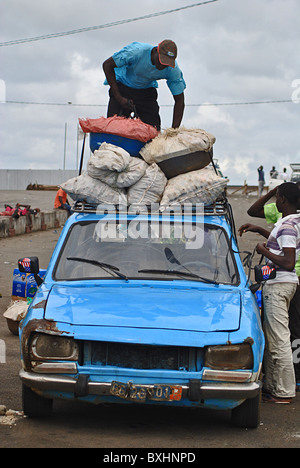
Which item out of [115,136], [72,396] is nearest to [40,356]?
[72,396]

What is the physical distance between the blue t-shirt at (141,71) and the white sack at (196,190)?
6.72 feet

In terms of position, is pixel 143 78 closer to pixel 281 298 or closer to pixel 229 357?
pixel 281 298

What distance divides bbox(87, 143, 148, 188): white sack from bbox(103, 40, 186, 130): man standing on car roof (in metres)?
1.64

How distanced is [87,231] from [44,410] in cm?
167

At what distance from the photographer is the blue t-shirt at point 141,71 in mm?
8141

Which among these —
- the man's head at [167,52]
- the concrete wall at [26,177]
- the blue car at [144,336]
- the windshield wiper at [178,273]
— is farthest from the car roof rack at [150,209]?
the concrete wall at [26,177]

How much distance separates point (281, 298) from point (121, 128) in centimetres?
222

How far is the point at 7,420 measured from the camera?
17.2 ft

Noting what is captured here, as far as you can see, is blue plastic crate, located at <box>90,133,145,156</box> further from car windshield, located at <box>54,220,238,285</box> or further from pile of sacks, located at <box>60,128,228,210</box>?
car windshield, located at <box>54,220,238,285</box>

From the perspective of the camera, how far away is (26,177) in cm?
6294

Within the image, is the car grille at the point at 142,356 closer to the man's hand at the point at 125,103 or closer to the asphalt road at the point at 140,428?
the asphalt road at the point at 140,428

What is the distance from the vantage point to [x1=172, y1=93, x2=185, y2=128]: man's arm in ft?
27.5

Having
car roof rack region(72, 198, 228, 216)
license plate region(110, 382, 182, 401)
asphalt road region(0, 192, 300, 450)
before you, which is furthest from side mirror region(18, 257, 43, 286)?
license plate region(110, 382, 182, 401)

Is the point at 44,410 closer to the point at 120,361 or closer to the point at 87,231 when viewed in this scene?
the point at 120,361
